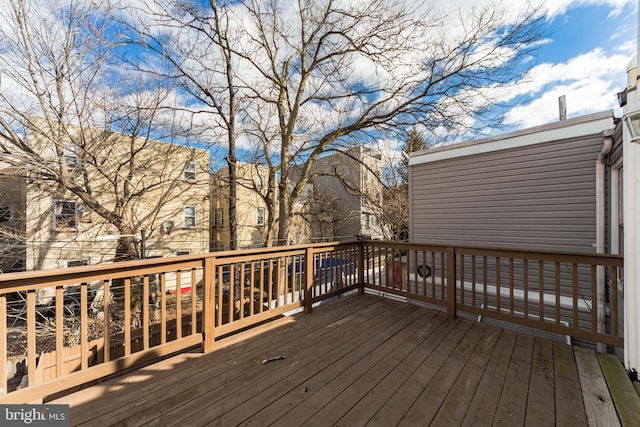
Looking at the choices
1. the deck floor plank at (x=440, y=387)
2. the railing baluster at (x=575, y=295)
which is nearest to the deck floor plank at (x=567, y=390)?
the railing baluster at (x=575, y=295)

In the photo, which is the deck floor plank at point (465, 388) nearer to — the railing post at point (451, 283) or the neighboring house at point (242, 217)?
the railing post at point (451, 283)

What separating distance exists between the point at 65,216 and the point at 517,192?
12.4 m

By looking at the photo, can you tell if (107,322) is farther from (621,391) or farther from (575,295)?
(575,295)

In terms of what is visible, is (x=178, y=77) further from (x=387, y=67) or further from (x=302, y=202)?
(x=302, y=202)

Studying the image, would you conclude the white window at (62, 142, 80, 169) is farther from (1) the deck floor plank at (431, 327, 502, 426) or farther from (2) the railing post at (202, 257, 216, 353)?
(1) the deck floor plank at (431, 327, 502, 426)

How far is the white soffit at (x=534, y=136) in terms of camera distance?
12.1 ft

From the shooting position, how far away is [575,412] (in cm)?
162

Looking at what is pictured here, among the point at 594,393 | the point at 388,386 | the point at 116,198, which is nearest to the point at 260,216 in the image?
the point at 116,198

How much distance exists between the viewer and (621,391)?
182cm

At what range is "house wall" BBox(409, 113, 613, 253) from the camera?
3791mm

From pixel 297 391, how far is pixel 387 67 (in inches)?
292

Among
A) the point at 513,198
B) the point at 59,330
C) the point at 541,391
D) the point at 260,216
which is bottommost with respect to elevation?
the point at 541,391

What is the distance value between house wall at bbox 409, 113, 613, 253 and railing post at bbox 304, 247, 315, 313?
10.1 ft

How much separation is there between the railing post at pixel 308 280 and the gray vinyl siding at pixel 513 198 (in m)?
3.10
